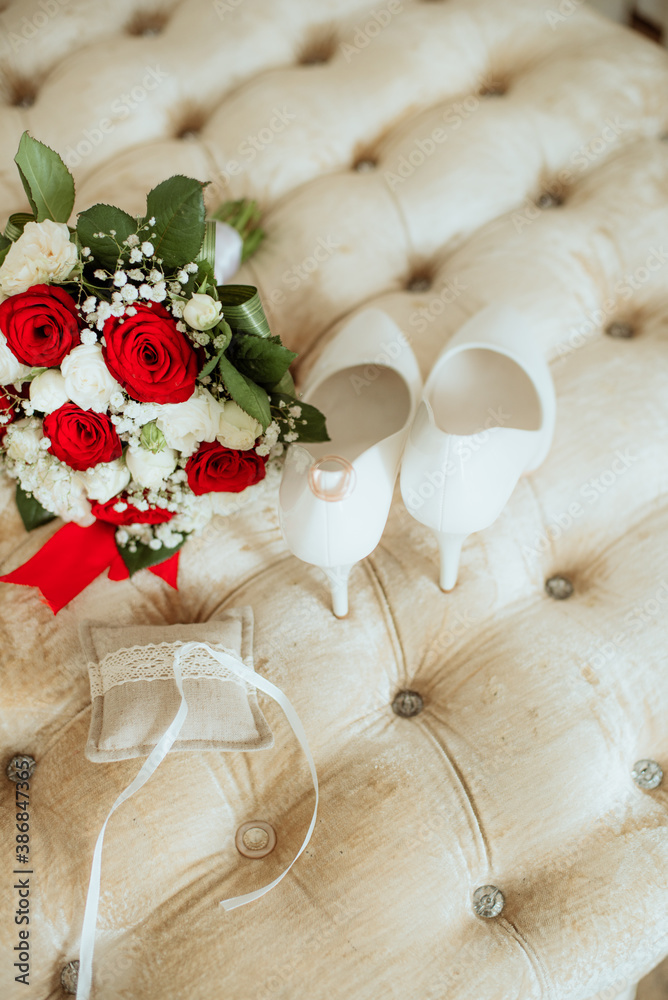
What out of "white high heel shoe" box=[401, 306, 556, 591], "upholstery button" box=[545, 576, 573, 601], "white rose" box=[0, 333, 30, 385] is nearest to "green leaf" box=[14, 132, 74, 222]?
"white rose" box=[0, 333, 30, 385]

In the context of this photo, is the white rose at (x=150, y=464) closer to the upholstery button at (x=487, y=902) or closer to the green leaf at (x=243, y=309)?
the green leaf at (x=243, y=309)

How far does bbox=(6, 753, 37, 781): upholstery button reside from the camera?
62 centimetres

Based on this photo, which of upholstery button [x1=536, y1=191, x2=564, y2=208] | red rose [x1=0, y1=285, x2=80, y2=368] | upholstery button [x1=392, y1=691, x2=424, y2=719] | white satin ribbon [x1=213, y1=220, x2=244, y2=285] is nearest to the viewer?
red rose [x1=0, y1=285, x2=80, y2=368]

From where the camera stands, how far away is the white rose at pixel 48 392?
0.58 metres

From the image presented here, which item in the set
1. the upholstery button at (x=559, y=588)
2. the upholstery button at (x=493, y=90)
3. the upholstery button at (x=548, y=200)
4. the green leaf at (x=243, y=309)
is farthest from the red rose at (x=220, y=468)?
the upholstery button at (x=493, y=90)

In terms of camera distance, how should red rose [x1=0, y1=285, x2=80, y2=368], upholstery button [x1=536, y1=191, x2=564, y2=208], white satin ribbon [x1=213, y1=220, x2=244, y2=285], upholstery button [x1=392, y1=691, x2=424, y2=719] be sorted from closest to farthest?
red rose [x1=0, y1=285, x2=80, y2=368], upholstery button [x1=392, y1=691, x2=424, y2=719], white satin ribbon [x1=213, y1=220, x2=244, y2=285], upholstery button [x1=536, y1=191, x2=564, y2=208]

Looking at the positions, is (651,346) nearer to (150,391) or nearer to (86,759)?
(150,391)

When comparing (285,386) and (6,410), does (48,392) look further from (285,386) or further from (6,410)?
(285,386)

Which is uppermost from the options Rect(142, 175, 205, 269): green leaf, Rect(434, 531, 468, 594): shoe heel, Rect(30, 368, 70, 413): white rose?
Rect(142, 175, 205, 269): green leaf

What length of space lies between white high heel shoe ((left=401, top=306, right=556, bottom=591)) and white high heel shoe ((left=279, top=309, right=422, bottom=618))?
0.03m

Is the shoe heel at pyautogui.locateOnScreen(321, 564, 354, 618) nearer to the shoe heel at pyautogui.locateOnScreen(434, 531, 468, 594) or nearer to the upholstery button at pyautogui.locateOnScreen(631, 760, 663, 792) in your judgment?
the shoe heel at pyautogui.locateOnScreen(434, 531, 468, 594)

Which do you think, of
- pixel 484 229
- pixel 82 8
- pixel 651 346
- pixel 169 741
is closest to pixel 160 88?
pixel 82 8

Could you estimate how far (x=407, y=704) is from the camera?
654 millimetres

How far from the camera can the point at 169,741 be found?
0.58 meters
